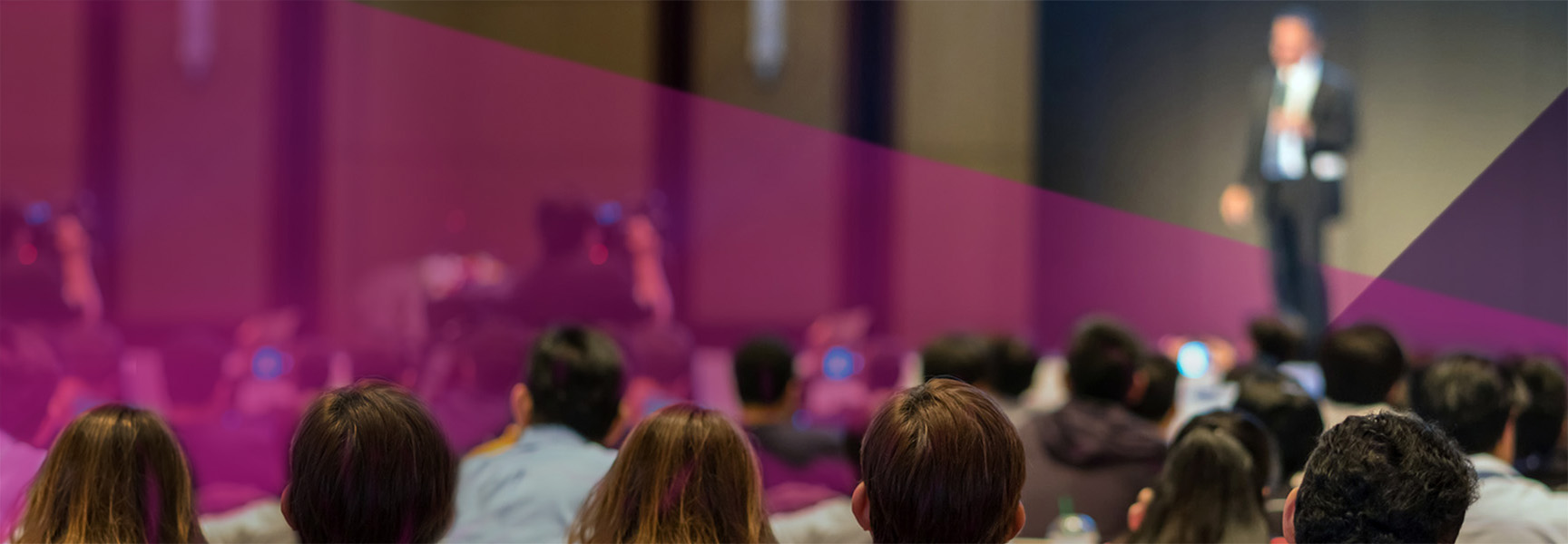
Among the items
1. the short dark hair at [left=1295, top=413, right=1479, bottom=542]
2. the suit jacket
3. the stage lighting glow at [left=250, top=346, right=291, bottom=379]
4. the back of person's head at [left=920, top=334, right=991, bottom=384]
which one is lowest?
the stage lighting glow at [left=250, top=346, right=291, bottom=379]

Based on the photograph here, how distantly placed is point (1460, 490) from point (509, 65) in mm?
3201

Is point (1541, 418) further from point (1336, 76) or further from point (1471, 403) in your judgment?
point (1336, 76)

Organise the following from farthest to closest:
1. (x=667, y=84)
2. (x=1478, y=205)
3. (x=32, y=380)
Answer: (x=667, y=84) → (x=32, y=380) → (x=1478, y=205)

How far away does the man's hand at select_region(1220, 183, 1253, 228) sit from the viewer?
11.8ft

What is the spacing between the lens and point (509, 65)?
152 inches

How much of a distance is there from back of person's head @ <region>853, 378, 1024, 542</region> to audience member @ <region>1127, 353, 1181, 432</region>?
1.28m

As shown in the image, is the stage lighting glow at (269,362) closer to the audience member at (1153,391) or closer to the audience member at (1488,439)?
the audience member at (1153,391)

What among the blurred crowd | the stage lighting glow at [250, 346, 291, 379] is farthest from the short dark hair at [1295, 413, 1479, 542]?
the stage lighting glow at [250, 346, 291, 379]

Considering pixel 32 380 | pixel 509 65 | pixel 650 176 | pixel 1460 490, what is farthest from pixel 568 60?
pixel 1460 490

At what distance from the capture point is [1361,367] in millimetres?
2338

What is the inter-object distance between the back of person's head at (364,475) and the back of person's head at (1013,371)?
171 cm

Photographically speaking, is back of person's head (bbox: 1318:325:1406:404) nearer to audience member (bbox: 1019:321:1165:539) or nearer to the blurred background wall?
audience member (bbox: 1019:321:1165:539)

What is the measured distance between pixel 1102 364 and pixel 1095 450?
0.23 meters

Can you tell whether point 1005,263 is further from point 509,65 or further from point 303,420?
point 303,420
